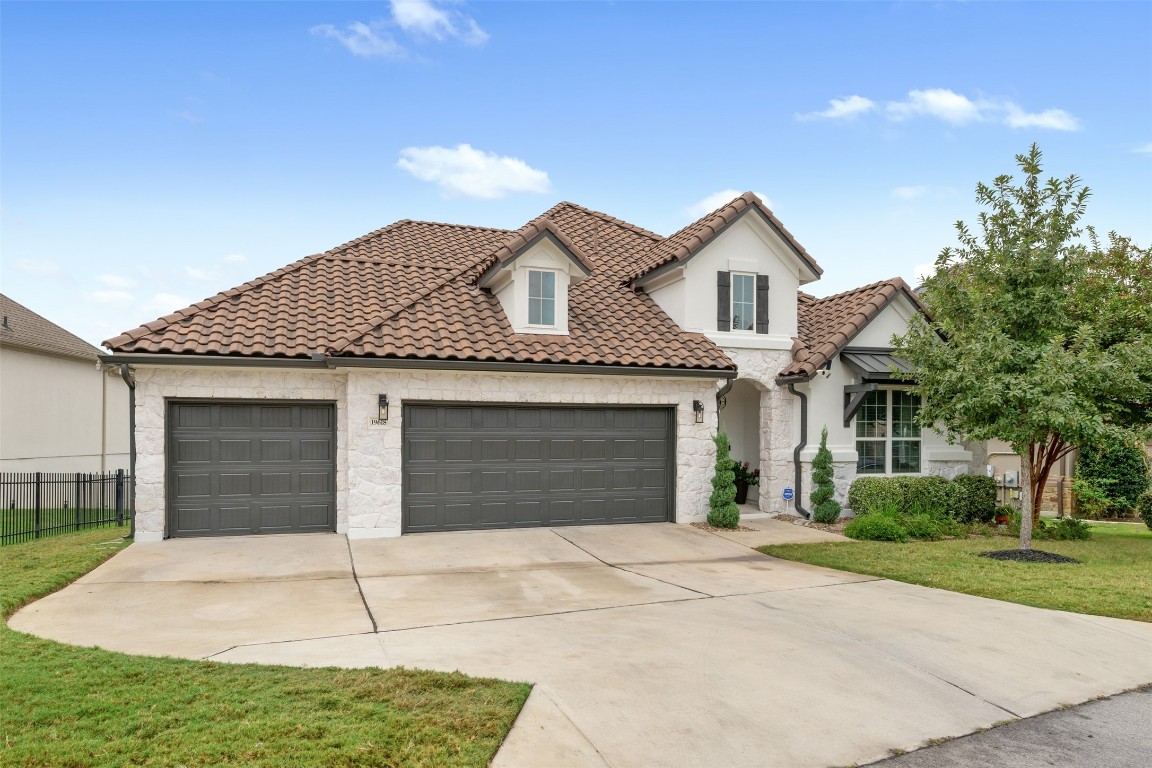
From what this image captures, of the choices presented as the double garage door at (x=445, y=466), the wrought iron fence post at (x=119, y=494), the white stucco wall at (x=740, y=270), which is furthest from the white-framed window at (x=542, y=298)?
the wrought iron fence post at (x=119, y=494)

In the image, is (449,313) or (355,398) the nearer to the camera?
(355,398)

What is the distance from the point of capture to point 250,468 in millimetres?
12117

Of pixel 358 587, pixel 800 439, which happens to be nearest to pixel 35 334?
pixel 358 587

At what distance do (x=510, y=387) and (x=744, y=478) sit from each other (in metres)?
6.84

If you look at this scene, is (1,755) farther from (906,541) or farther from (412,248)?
(412,248)

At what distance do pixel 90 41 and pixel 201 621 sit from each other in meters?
10.6

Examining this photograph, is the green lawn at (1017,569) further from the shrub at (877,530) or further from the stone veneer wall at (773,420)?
the stone veneer wall at (773,420)

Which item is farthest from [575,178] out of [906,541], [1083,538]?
[1083,538]

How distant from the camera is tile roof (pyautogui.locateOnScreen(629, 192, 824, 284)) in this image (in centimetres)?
1470

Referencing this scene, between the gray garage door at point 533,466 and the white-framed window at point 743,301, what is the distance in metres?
2.92

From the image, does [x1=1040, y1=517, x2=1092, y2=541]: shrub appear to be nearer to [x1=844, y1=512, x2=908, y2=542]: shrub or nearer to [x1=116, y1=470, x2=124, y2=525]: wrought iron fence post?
[x1=844, y1=512, x2=908, y2=542]: shrub

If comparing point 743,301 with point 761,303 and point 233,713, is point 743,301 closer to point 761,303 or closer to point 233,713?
point 761,303

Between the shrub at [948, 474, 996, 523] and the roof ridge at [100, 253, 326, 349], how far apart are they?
1484cm

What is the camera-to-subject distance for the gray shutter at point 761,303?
50.8 ft
